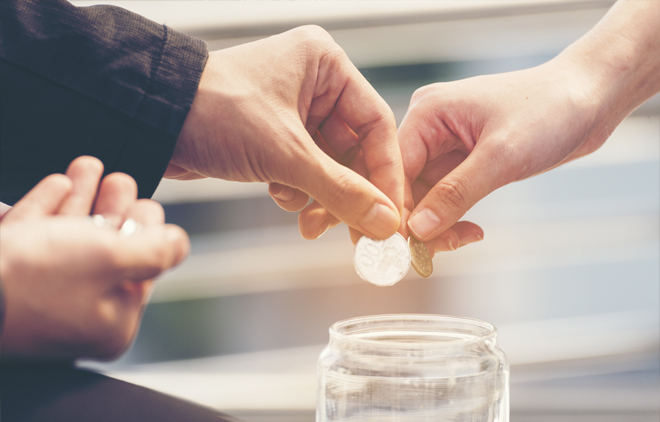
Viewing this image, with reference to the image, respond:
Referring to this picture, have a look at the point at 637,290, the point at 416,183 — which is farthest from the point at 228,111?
the point at 637,290

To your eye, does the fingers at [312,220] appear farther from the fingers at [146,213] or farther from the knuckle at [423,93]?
the fingers at [146,213]

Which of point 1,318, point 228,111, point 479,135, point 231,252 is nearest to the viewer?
point 1,318

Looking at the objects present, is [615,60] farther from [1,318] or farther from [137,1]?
[137,1]

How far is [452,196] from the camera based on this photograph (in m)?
1.08

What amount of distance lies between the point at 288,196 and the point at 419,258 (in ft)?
1.21

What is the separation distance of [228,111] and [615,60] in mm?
1010

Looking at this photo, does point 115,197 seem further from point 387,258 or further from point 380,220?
point 387,258

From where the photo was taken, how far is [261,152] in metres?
0.97

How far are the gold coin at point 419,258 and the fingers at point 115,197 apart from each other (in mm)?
659

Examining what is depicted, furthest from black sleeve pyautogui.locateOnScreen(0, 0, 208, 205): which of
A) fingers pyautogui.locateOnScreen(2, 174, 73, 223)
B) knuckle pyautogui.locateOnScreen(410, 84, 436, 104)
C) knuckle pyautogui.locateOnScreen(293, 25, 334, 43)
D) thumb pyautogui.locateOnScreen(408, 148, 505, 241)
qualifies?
knuckle pyautogui.locateOnScreen(410, 84, 436, 104)

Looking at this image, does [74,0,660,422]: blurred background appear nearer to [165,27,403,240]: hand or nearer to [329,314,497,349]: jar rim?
[165,27,403,240]: hand

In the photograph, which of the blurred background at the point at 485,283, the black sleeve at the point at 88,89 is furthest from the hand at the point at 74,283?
the blurred background at the point at 485,283

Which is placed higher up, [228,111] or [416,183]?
[416,183]

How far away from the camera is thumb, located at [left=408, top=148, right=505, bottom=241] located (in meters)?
1.08
